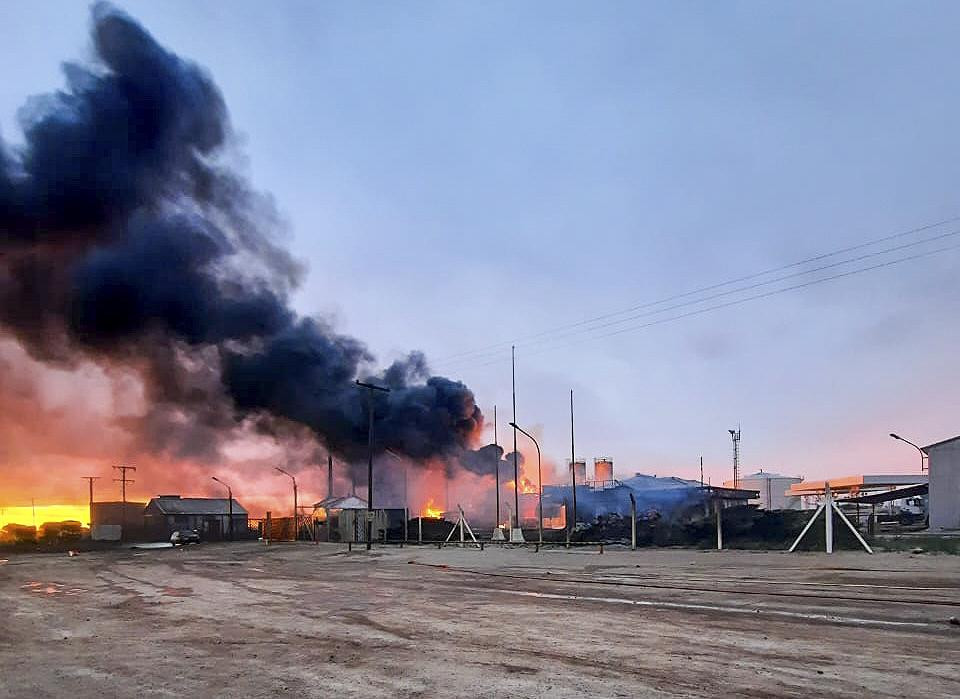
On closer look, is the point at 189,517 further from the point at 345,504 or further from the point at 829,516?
the point at 829,516

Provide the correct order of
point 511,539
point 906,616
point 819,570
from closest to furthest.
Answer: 1. point 906,616
2. point 819,570
3. point 511,539

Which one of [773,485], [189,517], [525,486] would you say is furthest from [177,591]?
[773,485]

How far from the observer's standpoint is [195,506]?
8562 cm

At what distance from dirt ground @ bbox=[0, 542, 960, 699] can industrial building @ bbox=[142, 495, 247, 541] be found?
62.2m

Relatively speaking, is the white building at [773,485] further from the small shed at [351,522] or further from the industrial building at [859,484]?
the small shed at [351,522]

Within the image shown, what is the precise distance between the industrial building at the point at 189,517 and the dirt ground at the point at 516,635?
204 feet

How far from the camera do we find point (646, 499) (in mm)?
69938

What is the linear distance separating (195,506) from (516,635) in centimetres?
8241

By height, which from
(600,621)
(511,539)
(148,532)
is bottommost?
(148,532)

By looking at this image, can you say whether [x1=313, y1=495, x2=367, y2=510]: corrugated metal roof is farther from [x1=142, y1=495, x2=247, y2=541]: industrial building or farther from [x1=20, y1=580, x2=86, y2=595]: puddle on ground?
[x1=20, y1=580, x2=86, y2=595]: puddle on ground

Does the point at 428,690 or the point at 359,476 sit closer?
the point at 428,690

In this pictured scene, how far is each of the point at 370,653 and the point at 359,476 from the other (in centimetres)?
6203

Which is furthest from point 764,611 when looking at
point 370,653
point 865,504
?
point 865,504

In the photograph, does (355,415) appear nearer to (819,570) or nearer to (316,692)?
(819,570)
